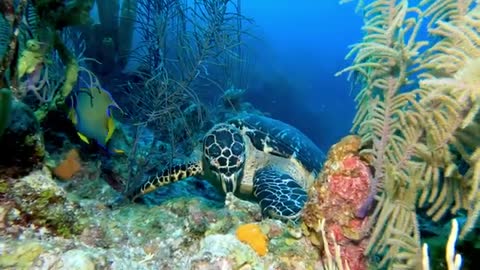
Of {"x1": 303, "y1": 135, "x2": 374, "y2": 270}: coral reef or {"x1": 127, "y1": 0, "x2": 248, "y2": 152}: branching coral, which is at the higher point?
{"x1": 127, "y1": 0, "x2": 248, "y2": 152}: branching coral

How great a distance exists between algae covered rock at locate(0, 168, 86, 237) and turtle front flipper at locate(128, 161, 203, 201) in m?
1.30

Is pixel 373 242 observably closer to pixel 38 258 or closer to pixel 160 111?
pixel 38 258

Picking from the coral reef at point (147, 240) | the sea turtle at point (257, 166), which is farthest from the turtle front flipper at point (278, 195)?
the coral reef at point (147, 240)

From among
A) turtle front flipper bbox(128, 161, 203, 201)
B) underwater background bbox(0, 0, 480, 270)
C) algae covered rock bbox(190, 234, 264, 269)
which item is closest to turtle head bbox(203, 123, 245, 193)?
turtle front flipper bbox(128, 161, 203, 201)

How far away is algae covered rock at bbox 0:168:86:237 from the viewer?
5.30 ft

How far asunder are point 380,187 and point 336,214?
0.29 m

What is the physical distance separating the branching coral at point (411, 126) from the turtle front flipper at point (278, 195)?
106 centimetres

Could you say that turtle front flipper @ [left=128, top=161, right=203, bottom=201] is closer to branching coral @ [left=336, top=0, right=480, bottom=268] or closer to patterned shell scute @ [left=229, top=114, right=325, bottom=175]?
patterned shell scute @ [left=229, top=114, right=325, bottom=175]

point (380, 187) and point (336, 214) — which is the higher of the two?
point (380, 187)

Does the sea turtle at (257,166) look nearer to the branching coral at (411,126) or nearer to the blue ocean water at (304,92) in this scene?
the branching coral at (411,126)

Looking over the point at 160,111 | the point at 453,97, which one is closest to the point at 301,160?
the point at 160,111

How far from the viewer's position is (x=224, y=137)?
4.02 m

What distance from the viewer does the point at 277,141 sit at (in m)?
4.77

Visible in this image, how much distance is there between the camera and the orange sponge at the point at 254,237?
207 centimetres
